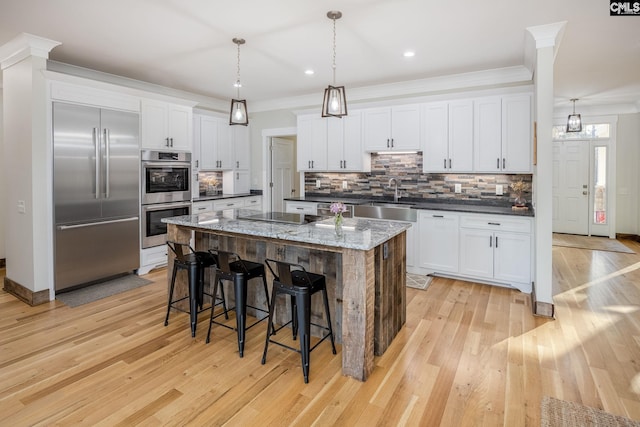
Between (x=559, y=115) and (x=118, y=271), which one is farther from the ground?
(x=559, y=115)

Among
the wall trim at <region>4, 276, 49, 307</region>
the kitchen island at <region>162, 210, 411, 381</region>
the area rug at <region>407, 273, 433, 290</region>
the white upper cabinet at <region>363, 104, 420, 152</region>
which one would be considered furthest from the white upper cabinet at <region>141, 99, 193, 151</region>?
the area rug at <region>407, 273, 433, 290</region>

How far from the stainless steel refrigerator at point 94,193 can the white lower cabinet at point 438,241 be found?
381 cm

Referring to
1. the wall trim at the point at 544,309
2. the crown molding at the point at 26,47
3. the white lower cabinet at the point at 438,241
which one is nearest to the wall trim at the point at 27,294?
the crown molding at the point at 26,47

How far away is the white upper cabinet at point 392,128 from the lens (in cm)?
526

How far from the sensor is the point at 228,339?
3.13m

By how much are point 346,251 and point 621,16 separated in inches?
129

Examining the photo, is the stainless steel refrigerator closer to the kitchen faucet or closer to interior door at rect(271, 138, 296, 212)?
interior door at rect(271, 138, 296, 212)

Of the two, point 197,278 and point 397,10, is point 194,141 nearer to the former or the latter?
point 197,278

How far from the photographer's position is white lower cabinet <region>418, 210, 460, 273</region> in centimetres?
476

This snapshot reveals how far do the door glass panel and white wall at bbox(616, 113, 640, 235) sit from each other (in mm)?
224

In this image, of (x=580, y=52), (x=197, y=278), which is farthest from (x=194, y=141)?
(x=580, y=52)

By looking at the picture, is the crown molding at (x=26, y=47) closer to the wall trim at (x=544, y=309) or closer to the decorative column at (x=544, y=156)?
the decorative column at (x=544, y=156)

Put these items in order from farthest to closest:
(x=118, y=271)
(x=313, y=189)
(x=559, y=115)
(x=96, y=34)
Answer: (x=559, y=115) < (x=313, y=189) < (x=118, y=271) < (x=96, y=34)

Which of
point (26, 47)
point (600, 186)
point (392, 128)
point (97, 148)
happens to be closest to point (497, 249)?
point (392, 128)
